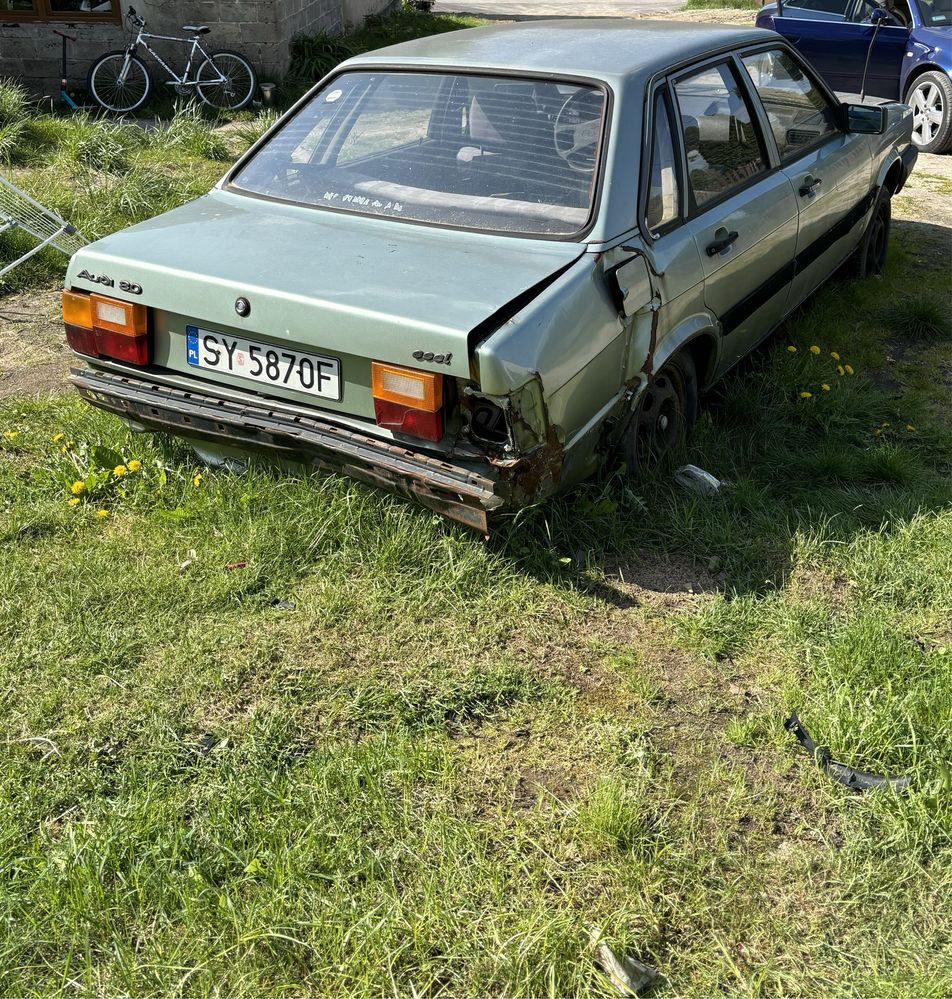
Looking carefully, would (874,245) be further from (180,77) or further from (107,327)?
(180,77)

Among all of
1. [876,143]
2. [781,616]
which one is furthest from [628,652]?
[876,143]

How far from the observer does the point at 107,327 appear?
359 cm

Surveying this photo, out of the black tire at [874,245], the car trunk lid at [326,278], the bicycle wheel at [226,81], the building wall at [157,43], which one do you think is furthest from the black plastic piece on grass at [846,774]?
the building wall at [157,43]

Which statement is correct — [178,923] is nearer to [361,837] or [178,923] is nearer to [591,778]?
[361,837]

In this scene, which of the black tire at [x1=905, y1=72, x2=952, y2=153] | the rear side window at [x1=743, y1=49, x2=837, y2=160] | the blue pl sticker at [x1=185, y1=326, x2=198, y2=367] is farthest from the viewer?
the black tire at [x1=905, y1=72, x2=952, y2=153]

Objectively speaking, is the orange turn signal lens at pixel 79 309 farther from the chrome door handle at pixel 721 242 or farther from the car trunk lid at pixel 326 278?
the chrome door handle at pixel 721 242

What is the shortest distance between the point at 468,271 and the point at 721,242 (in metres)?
1.21

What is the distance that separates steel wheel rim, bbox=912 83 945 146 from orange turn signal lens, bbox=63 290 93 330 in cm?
851

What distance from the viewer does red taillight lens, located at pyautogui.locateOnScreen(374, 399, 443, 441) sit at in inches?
121

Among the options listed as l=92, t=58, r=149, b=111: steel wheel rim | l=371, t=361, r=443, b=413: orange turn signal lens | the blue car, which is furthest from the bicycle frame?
l=371, t=361, r=443, b=413: orange turn signal lens

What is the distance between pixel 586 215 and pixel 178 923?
238 centimetres

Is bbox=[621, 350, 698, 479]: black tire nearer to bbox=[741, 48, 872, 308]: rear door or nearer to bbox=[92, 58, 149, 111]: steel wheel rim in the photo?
bbox=[741, 48, 872, 308]: rear door

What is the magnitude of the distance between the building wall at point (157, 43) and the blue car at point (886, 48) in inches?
198

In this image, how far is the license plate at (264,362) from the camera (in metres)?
3.28
